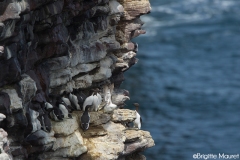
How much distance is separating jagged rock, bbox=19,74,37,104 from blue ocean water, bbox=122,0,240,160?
3609 centimetres

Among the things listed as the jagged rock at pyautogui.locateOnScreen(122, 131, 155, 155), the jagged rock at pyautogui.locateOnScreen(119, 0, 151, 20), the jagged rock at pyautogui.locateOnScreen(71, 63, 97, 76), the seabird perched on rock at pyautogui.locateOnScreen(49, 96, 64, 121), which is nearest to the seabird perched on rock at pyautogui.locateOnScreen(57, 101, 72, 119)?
the seabird perched on rock at pyautogui.locateOnScreen(49, 96, 64, 121)

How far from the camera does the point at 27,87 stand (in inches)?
821

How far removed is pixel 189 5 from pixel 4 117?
270 ft

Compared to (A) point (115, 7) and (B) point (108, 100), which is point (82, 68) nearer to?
(B) point (108, 100)

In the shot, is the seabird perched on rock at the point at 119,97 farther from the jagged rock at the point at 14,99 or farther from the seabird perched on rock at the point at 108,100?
the jagged rock at the point at 14,99

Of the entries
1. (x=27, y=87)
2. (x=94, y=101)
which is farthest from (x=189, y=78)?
(x=27, y=87)

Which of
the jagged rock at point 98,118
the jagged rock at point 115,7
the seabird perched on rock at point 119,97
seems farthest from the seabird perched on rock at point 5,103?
the seabird perched on rock at point 119,97

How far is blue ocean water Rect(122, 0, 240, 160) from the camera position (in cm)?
6222

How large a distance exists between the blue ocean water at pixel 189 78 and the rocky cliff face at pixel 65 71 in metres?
29.0

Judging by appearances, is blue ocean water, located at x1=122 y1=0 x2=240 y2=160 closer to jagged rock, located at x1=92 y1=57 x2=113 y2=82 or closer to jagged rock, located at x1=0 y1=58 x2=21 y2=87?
jagged rock, located at x1=92 y1=57 x2=113 y2=82

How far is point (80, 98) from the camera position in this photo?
26.0 meters

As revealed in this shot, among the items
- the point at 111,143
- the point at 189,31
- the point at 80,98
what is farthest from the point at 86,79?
the point at 189,31

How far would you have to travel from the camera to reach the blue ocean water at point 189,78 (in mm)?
62219

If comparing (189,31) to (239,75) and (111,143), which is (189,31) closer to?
(239,75)
